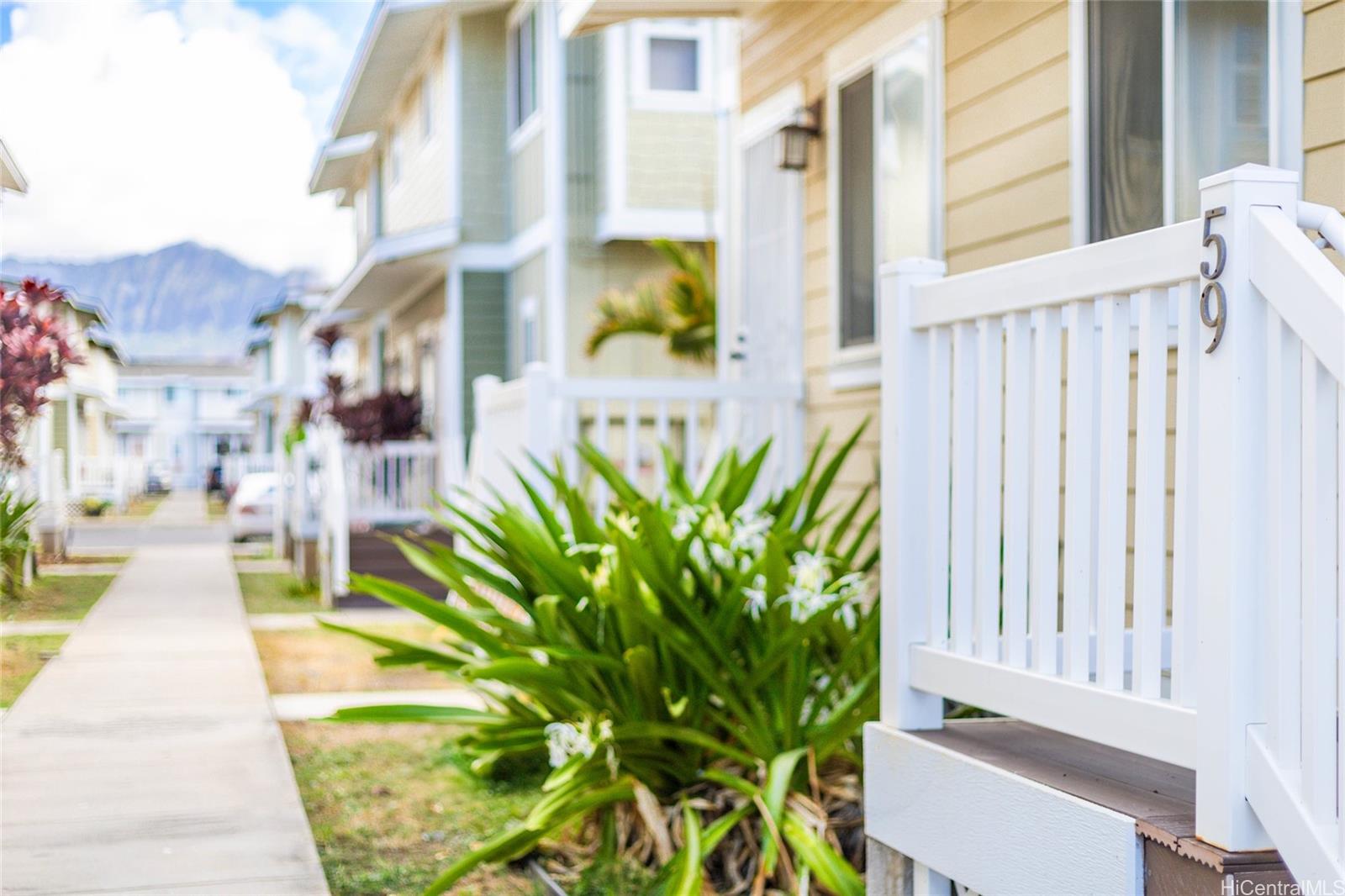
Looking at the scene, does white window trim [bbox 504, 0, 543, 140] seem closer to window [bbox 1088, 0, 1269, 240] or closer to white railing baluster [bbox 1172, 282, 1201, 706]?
window [bbox 1088, 0, 1269, 240]

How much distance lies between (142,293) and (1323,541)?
3717mm

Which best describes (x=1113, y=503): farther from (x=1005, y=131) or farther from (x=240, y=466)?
(x=240, y=466)

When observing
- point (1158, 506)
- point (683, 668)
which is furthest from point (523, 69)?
point (1158, 506)

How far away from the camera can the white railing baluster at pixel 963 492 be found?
329 centimetres

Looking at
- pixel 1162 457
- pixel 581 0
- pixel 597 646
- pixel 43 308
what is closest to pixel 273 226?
pixel 43 308

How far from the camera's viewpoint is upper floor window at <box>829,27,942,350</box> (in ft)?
18.6

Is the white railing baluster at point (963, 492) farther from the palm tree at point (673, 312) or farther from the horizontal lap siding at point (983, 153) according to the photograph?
the palm tree at point (673, 312)

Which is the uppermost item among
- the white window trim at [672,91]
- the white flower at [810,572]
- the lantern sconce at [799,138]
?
the white window trim at [672,91]

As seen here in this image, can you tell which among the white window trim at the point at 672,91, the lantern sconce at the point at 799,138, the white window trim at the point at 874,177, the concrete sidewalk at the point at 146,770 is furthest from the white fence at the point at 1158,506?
the white window trim at the point at 672,91

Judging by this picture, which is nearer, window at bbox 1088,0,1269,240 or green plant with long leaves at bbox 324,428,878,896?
window at bbox 1088,0,1269,240

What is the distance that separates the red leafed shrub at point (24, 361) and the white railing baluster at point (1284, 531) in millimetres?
3038

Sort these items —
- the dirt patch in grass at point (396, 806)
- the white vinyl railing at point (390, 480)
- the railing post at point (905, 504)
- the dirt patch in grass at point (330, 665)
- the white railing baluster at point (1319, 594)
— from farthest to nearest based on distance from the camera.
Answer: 1. the white vinyl railing at point (390, 480)
2. the dirt patch in grass at point (330, 665)
3. the dirt patch in grass at point (396, 806)
4. the railing post at point (905, 504)
5. the white railing baluster at point (1319, 594)

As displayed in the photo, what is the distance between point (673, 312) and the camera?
403 inches

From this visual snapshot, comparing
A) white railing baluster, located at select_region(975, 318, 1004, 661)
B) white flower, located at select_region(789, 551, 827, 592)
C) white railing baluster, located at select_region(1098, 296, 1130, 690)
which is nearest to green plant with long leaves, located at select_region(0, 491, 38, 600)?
white flower, located at select_region(789, 551, 827, 592)
